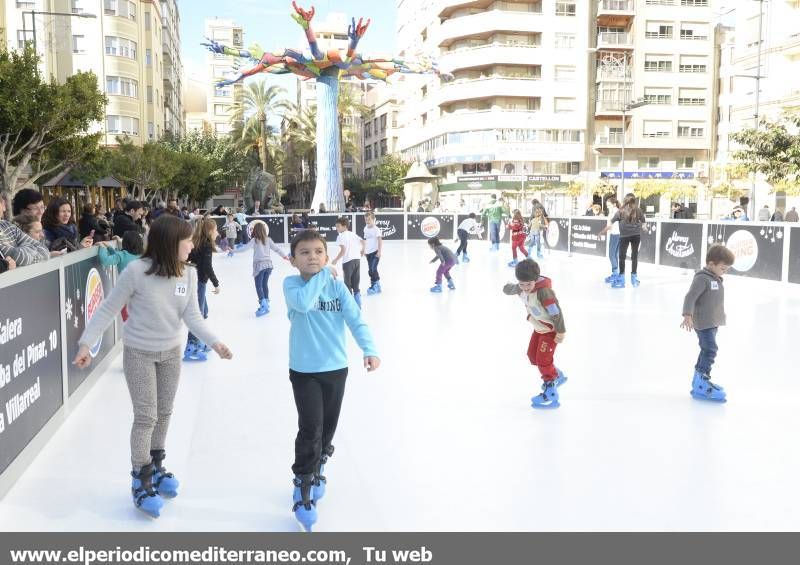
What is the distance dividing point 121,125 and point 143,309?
152 ft

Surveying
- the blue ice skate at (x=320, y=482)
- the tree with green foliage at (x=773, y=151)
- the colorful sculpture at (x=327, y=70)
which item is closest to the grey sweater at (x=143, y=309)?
the blue ice skate at (x=320, y=482)

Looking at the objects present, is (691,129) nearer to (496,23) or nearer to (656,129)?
(656,129)

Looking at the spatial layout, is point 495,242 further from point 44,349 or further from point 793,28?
point 793,28

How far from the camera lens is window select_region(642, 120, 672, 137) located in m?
55.7

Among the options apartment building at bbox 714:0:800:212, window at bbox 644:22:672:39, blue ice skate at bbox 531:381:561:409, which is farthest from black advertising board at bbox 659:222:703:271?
window at bbox 644:22:672:39

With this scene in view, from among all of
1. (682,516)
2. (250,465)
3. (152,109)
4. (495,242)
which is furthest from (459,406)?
(152,109)

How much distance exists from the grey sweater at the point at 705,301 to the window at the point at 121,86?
150 ft

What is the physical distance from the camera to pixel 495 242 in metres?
22.6

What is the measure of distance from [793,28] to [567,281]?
27.9 metres

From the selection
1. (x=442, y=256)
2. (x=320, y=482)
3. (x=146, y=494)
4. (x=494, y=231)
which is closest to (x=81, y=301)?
(x=146, y=494)

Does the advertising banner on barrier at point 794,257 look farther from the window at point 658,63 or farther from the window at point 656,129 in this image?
the window at point 658,63

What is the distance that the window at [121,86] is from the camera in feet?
148

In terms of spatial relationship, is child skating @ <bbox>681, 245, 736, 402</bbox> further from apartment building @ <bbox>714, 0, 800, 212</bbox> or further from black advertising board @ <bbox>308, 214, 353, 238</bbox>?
apartment building @ <bbox>714, 0, 800, 212</bbox>

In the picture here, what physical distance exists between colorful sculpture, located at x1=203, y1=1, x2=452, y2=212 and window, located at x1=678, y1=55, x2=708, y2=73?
27856 millimetres
